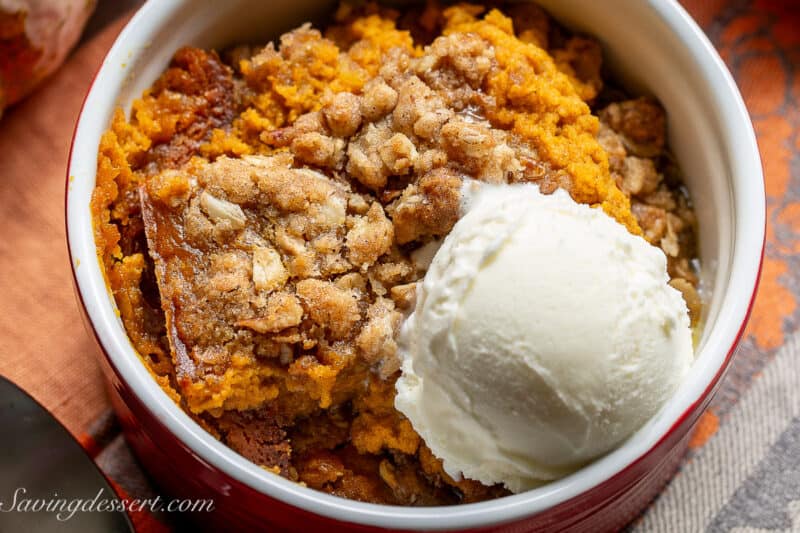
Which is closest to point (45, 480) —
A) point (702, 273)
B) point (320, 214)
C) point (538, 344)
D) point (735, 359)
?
point (320, 214)

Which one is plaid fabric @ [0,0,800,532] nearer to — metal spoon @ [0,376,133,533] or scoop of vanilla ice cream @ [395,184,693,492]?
metal spoon @ [0,376,133,533]

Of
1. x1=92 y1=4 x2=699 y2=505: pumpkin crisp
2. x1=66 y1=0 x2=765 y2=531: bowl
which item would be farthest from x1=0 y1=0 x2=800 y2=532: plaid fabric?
x1=92 y1=4 x2=699 y2=505: pumpkin crisp

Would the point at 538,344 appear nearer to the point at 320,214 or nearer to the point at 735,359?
the point at 320,214

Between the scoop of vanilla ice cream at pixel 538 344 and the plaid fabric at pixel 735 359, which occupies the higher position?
the scoop of vanilla ice cream at pixel 538 344

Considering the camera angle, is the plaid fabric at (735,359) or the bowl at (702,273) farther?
the plaid fabric at (735,359)

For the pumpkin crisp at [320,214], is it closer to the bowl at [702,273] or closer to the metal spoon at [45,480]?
the bowl at [702,273]

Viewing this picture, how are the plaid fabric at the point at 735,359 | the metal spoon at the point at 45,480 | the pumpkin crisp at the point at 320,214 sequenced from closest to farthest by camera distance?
the pumpkin crisp at the point at 320,214 < the metal spoon at the point at 45,480 < the plaid fabric at the point at 735,359

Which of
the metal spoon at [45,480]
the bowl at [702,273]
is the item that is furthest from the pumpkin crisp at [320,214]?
the metal spoon at [45,480]
